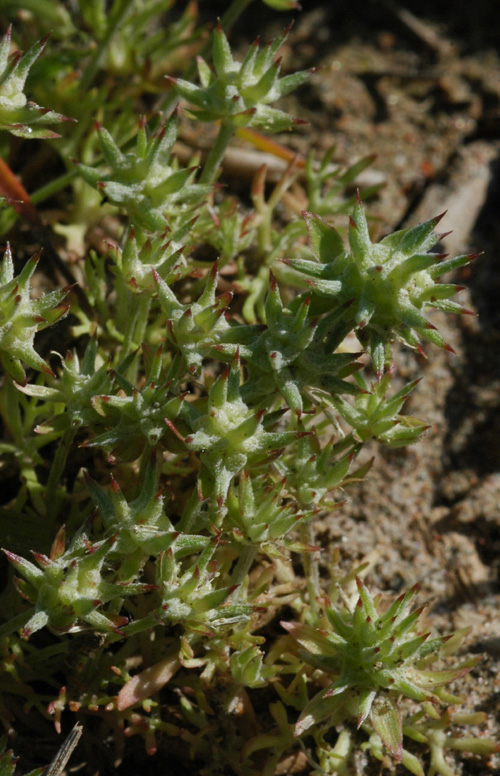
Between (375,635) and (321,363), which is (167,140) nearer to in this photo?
(321,363)

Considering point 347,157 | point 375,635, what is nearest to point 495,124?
point 347,157

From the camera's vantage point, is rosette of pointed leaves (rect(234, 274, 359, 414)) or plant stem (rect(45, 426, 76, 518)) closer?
rosette of pointed leaves (rect(234, 274, 359, 414))

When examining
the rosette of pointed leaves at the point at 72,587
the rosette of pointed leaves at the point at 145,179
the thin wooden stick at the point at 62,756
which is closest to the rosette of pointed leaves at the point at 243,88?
the rosette of pointed leaves at the point at 145,179

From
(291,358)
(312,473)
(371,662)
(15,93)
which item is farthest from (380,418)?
(15,93)

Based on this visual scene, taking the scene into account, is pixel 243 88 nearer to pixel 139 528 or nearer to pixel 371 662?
pixel 139 528

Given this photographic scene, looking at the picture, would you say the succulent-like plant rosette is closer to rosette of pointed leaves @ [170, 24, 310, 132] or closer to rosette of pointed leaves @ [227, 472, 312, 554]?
rosette of pointed leaves @ [170, 24, 310, 132]

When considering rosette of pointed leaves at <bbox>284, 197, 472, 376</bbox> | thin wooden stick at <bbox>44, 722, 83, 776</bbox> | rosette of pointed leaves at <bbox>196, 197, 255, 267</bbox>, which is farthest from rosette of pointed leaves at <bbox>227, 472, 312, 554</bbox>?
rosette of pointed leaves at <bbox>196, 197, 255, 267</bbox>
